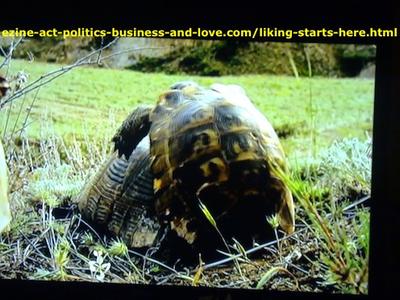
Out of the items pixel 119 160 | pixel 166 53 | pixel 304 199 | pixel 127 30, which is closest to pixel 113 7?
pixel 127 30

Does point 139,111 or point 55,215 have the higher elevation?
point 139,111

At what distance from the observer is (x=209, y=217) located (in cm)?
259

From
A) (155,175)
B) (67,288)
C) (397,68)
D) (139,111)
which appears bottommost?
(67,288)

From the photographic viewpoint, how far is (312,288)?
2600 millimetres

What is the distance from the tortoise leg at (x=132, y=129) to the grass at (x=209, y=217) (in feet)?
0.11

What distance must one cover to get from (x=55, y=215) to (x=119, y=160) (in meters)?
0.35

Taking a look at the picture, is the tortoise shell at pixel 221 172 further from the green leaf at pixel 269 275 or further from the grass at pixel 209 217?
the green leaf at pixel 269 275

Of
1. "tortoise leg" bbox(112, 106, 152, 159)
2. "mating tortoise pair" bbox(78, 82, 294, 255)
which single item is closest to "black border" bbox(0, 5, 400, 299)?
"mating tortoise pair" bbox(78, 82, 294, 255)

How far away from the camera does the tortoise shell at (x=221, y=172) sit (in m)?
2.58

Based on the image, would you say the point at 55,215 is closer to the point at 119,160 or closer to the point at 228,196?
the point at 119,160

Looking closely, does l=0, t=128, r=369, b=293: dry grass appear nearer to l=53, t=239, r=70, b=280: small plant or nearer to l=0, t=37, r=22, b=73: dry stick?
l=53, t=239, r=70, b=280: small plant

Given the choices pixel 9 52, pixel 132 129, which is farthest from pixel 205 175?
pixel 9 52

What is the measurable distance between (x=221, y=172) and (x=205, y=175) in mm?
66

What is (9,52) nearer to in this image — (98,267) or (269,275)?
(98,267)
